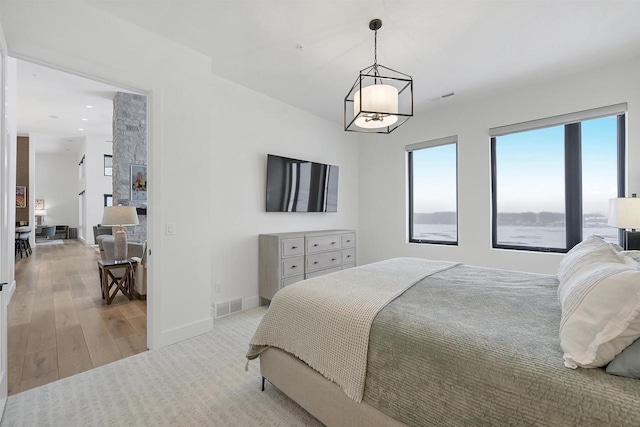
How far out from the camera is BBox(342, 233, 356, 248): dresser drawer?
4.47 metres

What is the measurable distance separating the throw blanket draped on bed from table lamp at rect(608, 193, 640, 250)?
1831 mm

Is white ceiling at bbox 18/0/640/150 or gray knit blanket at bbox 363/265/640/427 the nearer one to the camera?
gray knit blanket at bbox 363/265/640/427

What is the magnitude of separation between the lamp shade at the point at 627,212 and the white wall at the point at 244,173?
3.44 metres

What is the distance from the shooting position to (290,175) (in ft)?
13.9

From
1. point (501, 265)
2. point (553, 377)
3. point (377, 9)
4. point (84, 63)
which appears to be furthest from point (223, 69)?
point (501, 265)

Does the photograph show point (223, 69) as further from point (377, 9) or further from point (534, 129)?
point (534, 129)

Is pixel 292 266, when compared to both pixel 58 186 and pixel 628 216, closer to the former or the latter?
pixel 628 216

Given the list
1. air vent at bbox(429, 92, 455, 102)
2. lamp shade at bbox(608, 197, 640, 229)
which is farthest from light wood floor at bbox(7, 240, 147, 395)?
air vent at bbox(429, 92, 455, 102)

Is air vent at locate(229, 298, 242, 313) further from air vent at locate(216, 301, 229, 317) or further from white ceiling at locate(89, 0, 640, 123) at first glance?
white ceiling at locate(89, 0, 640, 123)

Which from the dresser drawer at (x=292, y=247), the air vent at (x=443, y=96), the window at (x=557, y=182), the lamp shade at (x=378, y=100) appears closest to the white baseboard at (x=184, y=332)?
the dresser drawer at (x=292, y=247)

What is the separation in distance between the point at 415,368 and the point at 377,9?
95.6 inches

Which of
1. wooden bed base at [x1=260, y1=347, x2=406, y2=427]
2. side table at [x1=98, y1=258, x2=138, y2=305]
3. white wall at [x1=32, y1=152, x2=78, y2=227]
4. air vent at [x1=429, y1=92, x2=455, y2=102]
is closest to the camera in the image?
wooden bed base at [x1=260, y1=347, x2=406, y2=427]

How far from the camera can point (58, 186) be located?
489 inches

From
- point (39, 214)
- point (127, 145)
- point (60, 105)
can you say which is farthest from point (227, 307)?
point (39, 214)
